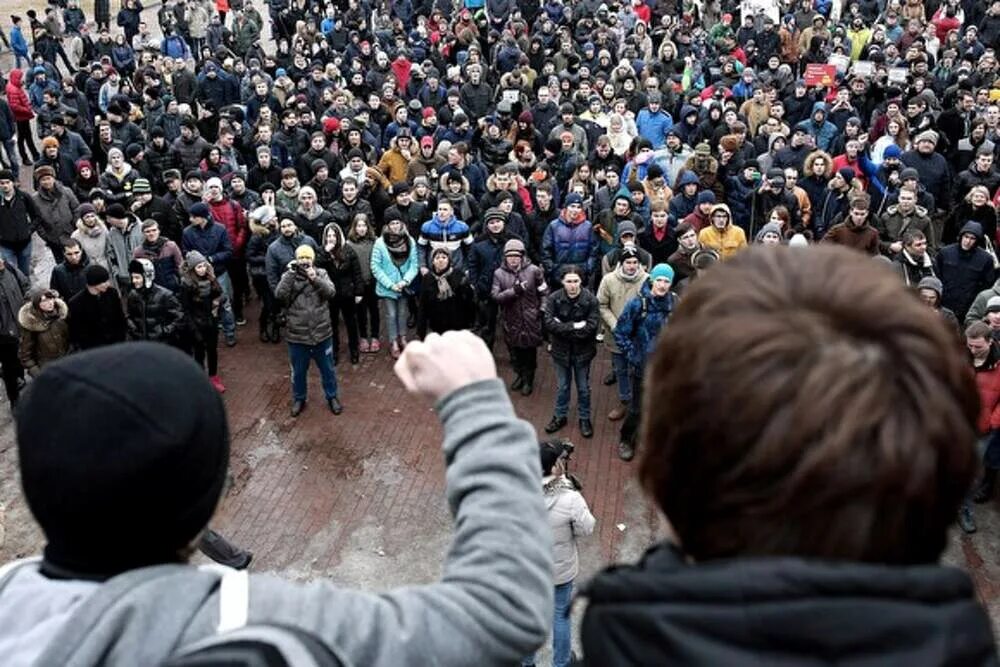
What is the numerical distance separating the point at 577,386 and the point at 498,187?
361 cm

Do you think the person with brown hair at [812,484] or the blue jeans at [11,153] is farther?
the blue jeans at [11,153]

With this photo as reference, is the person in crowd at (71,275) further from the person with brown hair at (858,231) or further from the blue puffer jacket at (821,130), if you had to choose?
the blue puffer jacket at (821,130)

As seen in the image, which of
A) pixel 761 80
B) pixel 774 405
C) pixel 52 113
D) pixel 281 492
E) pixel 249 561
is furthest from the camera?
pixel 761 80

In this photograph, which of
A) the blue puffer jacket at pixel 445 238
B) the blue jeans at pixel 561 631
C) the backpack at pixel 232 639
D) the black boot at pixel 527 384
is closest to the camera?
the backpack at pixel 232 639

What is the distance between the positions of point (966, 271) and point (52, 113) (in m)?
15.0

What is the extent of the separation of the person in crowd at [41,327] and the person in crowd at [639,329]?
18.4ft

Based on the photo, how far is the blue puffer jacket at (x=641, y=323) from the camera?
8.93 meters

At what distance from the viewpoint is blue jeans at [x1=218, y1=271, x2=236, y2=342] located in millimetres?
11545

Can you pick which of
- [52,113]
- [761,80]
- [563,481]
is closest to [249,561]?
[563,481]

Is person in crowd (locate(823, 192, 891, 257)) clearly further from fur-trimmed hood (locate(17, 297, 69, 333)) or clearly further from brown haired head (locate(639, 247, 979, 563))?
brown haired head (locate(639, 247, 979, 563))

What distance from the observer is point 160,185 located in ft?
46.6

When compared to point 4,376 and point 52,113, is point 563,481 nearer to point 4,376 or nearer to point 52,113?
point 4,376

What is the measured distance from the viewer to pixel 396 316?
11375 millimetres

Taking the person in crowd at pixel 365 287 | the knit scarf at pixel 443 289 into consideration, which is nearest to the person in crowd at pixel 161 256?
the person in crowd at pixel 365 287
